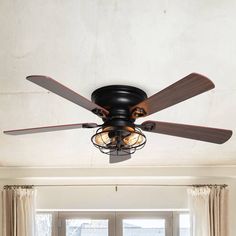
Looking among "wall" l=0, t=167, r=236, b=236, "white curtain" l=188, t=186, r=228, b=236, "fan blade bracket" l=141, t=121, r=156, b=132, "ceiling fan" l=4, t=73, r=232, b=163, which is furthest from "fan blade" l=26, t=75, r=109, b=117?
"white curtain" l=188, t=186, r=228, b=236

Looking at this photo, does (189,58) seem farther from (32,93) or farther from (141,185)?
(141,185)

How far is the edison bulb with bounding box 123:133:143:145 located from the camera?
7.58 feet

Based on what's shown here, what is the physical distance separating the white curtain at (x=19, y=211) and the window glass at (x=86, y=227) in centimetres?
51

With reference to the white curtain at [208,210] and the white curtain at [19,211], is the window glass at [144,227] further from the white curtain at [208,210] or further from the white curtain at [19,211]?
the white curtain at [19,211]

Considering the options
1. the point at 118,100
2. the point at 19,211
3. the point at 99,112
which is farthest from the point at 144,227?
A: the point at 99,112

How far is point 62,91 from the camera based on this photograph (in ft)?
6.27

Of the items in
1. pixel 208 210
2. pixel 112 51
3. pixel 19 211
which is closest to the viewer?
pixel 112 51

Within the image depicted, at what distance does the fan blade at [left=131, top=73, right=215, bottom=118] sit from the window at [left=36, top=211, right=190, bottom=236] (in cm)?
319

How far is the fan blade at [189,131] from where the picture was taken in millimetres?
2213

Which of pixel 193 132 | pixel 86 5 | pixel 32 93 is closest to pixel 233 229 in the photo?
pixel 193 132

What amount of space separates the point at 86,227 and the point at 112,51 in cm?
349

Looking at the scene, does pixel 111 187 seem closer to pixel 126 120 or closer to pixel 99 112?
pixel 126 120

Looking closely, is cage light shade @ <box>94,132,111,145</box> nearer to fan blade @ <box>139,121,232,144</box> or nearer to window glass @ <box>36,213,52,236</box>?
fan blade @ <box>139,121,232,144</box>

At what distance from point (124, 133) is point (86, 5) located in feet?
2.62
